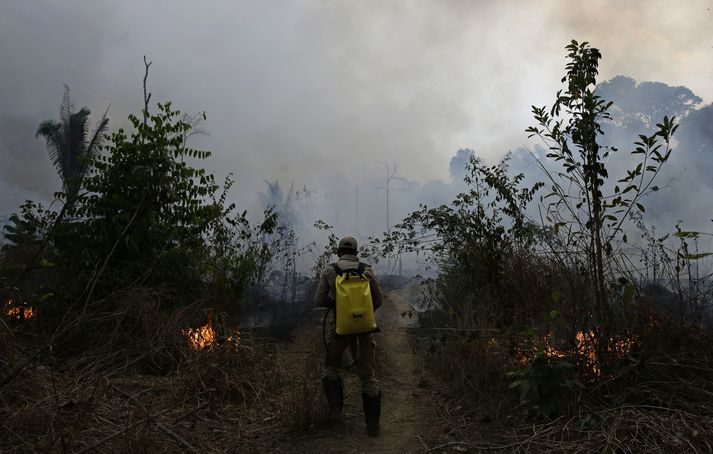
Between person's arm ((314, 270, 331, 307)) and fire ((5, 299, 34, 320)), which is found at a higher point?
person's arm ((314, 270, 331, 307))

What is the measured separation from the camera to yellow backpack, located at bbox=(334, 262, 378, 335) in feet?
14.0

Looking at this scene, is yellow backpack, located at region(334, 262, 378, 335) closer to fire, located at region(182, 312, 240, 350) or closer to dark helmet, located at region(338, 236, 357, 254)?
dark helmet, located at region(338, 236, 357, 254)

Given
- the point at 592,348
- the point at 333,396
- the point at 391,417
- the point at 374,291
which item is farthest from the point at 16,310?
the point at 592,348

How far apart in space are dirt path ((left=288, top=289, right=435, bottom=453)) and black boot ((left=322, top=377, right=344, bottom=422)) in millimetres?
129

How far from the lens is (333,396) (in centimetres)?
450

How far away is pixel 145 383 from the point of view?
5156 millimetres

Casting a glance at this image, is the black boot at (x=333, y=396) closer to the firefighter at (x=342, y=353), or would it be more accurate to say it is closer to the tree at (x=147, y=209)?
the firefighter at (x=342, y=353)

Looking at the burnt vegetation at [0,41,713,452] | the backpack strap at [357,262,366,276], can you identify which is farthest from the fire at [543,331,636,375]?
the backpack strap at [357,262,366,276]

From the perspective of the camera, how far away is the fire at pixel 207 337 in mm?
5820

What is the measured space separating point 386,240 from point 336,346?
5214 mm

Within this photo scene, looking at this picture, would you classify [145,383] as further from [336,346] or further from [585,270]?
[585,270]

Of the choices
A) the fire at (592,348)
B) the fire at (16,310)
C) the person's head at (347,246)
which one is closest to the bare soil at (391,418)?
the fire at (592,348)

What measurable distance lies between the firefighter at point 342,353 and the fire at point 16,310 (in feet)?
13.2

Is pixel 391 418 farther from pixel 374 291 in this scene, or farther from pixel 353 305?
pixel 353 305
